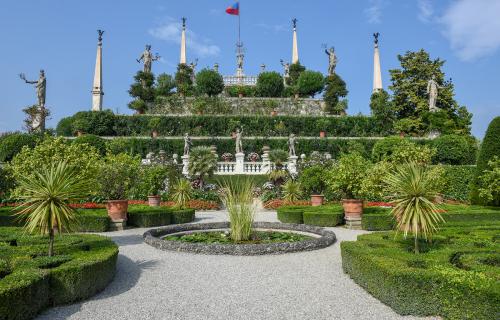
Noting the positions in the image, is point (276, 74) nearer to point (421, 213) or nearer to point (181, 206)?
point (181, 206)

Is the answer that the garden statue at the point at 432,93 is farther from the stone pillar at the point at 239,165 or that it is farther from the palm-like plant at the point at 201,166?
the palm-like plant at the point at 201,166

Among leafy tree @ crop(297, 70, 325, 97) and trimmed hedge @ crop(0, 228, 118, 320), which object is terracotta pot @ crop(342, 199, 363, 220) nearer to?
trimmed hedge @ crop(0, 228, 118, 320)

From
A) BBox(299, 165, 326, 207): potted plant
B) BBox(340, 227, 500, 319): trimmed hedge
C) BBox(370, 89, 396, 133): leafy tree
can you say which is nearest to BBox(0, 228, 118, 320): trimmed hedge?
BBox(340, 227, 500, 319): trimmed hedge

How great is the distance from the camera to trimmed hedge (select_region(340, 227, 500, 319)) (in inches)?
195

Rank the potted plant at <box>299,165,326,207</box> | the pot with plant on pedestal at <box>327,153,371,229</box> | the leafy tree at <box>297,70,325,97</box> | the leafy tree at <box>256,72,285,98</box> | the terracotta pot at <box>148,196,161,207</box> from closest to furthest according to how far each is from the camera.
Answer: the pot with plant on pedestal at <box>327,153,371,229</box> < the terracotta pot at <box>148,196,161,207</box> < the potted plant at <box>299,165,326,207</box> < the leafy tree at <box>297,70,325,97</box> < the leafy tree at <box>256,72,285,98</box>

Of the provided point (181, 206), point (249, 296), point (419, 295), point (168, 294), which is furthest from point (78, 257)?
point (181, 206)

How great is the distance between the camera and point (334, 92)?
43.6 m

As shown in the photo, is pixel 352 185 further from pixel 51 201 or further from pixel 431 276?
pixel 51 201

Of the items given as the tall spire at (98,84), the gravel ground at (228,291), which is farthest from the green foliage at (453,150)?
the tall spire at (98,84)

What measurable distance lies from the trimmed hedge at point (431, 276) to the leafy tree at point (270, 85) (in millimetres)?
42389

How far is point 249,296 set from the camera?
6297 millimetres

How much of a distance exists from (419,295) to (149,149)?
2919cm

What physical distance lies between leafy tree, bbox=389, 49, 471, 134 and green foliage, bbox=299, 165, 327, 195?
2270cm

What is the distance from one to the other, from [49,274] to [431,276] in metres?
5.61
